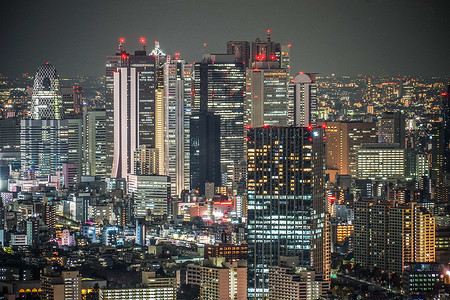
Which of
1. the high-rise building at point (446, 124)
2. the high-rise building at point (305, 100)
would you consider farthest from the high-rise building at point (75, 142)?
the high-rise building at point (446, 124)

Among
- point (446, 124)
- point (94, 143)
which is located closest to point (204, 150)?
point (94, 143)

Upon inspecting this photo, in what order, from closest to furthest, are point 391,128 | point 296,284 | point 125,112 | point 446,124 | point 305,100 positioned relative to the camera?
1. point 296,284
2. point 446,124
3. point 391,128
4. point 305,100
5. point 125,112

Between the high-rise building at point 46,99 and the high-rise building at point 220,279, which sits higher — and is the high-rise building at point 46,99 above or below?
above

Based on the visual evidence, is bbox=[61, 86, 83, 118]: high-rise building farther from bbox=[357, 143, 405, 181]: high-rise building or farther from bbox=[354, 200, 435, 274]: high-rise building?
bbox=[354, 200, 435, 274]: high-rise building

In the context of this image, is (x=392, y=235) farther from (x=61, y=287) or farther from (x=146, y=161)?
(x=146, y=161)

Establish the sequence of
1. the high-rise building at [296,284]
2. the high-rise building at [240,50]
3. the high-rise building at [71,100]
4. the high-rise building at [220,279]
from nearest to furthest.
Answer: the high-rise building at [296,284]
the high-rise building at [220,279]
the high-rise building at [240,50]
the high-rise building at [71,100]

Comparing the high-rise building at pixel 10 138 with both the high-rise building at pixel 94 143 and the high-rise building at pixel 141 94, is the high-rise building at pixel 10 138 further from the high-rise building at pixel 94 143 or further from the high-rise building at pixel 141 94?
the high-rise building at pixel 141 94
